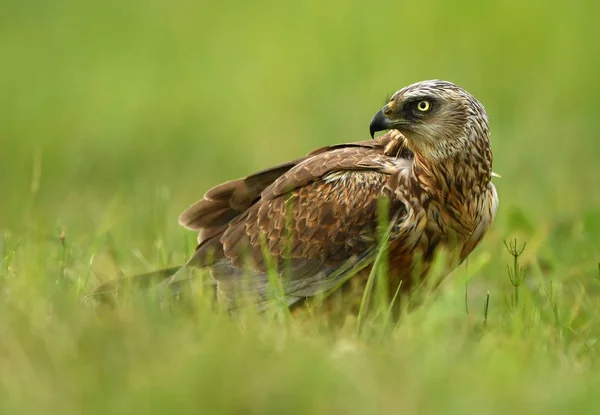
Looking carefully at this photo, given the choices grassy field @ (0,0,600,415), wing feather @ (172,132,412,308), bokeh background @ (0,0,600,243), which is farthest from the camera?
bokeh background @ (0,0,600,243)

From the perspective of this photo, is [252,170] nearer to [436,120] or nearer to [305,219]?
[305,219]

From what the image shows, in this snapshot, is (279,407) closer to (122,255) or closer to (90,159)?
(122,255)

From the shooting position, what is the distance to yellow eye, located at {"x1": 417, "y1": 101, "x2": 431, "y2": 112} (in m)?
5.88

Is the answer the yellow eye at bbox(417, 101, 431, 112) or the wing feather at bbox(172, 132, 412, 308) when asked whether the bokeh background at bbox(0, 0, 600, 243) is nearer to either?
the wing feather at bbox(172, 132, 412, 308)

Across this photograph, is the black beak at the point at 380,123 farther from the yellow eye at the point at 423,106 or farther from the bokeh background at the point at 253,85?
the bokeh background at the point at 253,85

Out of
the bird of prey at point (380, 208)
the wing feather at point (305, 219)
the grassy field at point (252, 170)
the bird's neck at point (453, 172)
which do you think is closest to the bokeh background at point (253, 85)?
the grassy field at point (252, 170)

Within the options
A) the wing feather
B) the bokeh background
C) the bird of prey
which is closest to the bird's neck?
the bird of prey

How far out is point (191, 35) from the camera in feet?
50.5

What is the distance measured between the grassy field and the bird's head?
64 centimetres

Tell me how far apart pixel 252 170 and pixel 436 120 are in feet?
17.1

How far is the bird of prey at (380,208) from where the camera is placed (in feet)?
18.8

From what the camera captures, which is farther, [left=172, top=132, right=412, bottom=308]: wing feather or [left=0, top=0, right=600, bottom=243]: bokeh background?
[left=0, top=0, right=600, bottom=243]: bokeh background

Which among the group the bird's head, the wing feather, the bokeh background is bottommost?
the bokeh background

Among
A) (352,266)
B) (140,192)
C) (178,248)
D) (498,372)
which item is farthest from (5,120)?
(498,372)
